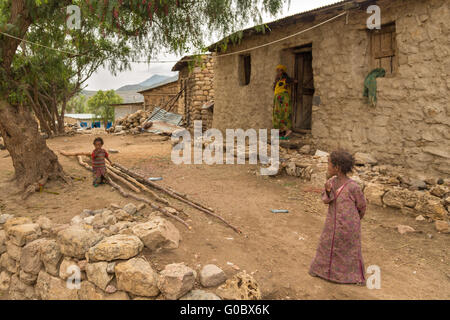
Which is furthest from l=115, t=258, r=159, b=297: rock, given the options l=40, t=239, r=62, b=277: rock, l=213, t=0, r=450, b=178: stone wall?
l=213, t=0, r=450, b=178: stone wall

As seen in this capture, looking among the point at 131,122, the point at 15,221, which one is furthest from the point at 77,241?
the point at 131,122

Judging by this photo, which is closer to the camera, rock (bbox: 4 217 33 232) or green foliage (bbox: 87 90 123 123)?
rock (bbox: 4 217 33 232)

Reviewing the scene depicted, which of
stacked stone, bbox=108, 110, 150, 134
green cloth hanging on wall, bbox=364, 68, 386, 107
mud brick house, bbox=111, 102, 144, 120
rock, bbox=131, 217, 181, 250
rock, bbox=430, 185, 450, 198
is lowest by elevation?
rock, bbox=131, 217, 181, 250

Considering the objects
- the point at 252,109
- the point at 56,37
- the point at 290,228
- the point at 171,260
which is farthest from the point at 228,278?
the point at 252,109

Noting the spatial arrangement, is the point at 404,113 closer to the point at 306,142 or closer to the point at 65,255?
the point at 306,142

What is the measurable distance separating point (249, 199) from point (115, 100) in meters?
41.9

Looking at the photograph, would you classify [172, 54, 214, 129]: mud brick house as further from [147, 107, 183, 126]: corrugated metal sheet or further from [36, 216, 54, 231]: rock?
[36, 216, 54, 231]: rock

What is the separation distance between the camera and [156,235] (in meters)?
3.28

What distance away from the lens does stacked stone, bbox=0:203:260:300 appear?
2.75 metres

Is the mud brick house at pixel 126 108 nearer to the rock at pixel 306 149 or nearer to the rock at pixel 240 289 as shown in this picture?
the rock at pixel 306 149

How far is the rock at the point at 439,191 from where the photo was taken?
4.48 m

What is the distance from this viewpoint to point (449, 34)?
4.62 m

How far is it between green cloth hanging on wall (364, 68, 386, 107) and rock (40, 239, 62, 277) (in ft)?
17.3

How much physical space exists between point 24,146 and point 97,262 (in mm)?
3137
